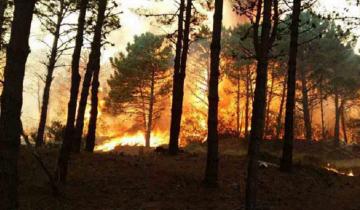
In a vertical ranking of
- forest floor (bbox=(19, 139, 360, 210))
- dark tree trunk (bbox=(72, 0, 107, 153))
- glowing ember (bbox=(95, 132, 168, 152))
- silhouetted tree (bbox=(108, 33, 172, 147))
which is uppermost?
silhouetted tree (bbox=(108, 33, 172, 147))

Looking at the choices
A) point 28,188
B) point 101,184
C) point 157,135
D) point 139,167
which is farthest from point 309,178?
point 157,135

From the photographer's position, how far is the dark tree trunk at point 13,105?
18.1ft

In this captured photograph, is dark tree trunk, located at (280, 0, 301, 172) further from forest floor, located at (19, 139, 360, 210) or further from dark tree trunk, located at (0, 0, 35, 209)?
dark tree trunk, located at (0, 0, 35, 209)

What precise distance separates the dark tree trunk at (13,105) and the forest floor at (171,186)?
436 cm

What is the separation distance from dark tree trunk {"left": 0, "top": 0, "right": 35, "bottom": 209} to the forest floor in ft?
14.3

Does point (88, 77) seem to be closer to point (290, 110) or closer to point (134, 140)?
point (290, 110)

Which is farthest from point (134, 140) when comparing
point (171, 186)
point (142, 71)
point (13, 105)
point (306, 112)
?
point (13, 105)

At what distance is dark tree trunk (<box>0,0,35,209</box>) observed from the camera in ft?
18.1

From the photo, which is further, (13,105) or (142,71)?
(142,71)

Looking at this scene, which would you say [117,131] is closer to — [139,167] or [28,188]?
[139,167]

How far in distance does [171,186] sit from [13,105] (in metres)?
7.73

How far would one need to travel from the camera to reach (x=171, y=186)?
41.8 feet

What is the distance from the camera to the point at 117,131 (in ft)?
176

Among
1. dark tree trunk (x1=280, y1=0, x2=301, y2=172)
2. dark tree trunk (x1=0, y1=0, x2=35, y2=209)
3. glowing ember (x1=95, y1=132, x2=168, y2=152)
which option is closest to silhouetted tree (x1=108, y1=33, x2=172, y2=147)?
glowing ember (x1=95, y1=132, x2=168, y2=152)
